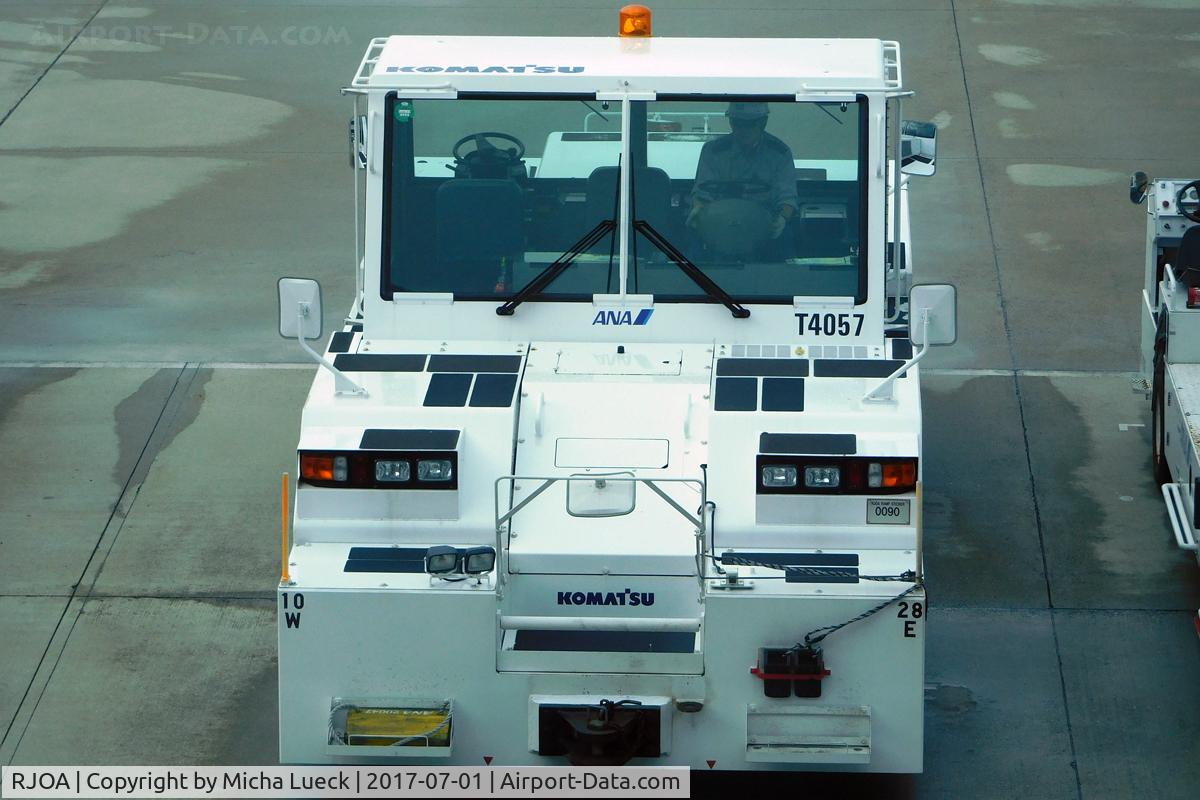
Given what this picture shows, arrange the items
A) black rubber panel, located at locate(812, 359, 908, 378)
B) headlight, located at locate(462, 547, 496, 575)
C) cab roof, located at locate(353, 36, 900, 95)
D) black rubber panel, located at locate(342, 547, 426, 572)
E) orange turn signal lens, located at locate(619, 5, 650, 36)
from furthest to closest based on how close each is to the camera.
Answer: orange turn signal lens, located at locate(619, 5, 650, 36) → cab roof, located at locate(353, 36, 900, 95) → black rubber panel, located at locate(812, 359, 908, 378) → black rubber panel, located at locate(342, 547, 426, 572) → headlight, located at locate(462, 547, 496, 575)

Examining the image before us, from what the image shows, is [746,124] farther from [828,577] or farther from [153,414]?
[153,414]

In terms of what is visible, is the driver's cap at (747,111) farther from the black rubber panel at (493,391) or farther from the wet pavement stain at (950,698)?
the wet pavement stain at (950,698)

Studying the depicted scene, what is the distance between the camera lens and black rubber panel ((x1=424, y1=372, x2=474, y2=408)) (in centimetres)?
643

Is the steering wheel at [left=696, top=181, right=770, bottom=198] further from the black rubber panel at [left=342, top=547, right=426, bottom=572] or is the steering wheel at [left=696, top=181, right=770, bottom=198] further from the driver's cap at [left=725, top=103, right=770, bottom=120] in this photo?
the black rubber panel at [left=342, top=547, right=426, bottom=572]

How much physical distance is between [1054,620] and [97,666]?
4183 mm

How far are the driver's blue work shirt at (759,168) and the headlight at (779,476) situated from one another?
1.33 meters

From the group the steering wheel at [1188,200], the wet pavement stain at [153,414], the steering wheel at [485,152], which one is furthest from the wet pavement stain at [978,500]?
the wet pavement stain at [153,414]

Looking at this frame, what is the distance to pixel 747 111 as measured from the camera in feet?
22.6

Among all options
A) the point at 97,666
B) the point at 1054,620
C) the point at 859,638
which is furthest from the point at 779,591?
the point at 97,666

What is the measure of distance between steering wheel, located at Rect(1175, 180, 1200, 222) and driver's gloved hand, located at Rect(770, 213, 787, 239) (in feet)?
10.9

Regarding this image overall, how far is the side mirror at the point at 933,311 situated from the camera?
21.8 feet

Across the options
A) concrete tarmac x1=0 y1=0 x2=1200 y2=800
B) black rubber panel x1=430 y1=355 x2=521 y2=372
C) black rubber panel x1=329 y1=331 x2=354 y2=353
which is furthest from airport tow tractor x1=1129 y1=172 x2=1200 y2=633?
black rubber panel x1=329 y1=331 x2=354 y2=353

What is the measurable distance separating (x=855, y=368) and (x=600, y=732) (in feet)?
5.67

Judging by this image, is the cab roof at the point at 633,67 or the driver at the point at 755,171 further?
the driver at the point at 755,171
